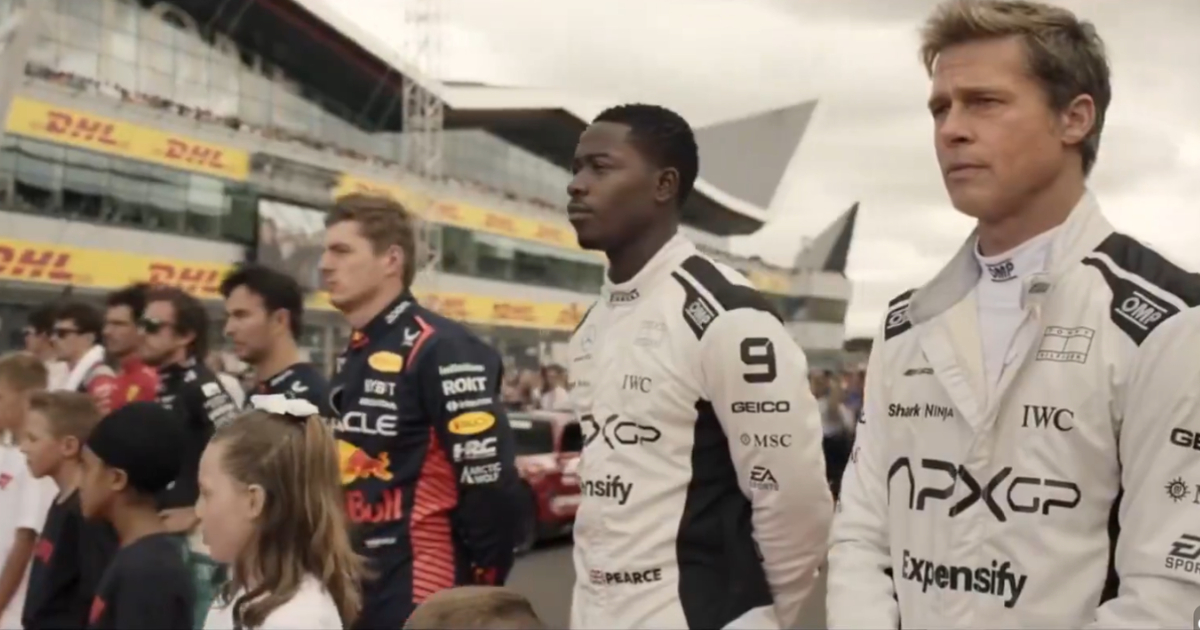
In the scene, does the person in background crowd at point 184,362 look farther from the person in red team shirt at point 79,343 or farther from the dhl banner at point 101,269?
the dhl banner at point 101,269

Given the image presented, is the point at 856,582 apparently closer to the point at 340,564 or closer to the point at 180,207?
the point at 340,564

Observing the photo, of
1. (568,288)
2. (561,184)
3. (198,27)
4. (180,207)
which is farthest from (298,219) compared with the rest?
(561,184)

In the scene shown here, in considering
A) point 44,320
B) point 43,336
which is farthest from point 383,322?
point 44,320

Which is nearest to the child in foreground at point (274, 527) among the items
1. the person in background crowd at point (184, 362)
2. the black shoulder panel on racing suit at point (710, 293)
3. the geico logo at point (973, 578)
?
the black shoulder panel on racing suit at point (710, 293)

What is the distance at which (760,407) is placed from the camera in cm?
333

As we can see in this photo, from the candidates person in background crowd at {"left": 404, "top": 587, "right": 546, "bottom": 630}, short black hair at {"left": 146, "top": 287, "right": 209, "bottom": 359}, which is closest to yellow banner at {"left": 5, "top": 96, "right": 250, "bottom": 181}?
short black hair at {"left": 146, "top": 287, "right": 209, "bottom": 359}

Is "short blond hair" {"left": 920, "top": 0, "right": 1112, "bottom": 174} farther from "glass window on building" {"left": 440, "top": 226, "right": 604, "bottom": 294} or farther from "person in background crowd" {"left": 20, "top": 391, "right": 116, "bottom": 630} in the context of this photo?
"glass window on building" {"left": 440, "top": 226, "right": 604, "bottom": 294}

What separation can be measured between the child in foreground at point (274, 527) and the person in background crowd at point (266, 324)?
A: 2.10 meters

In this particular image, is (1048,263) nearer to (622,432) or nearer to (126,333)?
(622,432)

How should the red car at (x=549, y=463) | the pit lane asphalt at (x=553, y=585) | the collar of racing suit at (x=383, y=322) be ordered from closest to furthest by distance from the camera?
the collar of racing suit at (x=383, y=322)
the pit lane asphalt at (x=553, y=585)
the red car at (x=549, y=463)

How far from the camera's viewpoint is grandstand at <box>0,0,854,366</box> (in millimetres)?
29281

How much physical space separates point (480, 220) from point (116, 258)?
20022 millimetres

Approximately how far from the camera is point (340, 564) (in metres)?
3.30

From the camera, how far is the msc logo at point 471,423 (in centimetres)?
404
